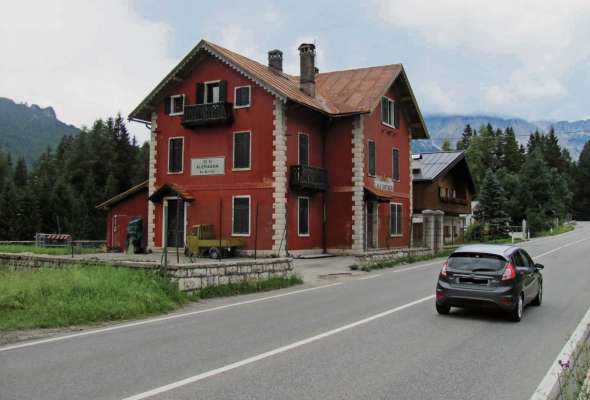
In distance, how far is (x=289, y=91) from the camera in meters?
27.8

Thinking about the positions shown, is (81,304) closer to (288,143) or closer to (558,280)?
(558,280)

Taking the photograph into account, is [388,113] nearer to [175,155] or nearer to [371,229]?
[371,229]

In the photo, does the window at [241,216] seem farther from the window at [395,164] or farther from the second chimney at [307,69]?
the window at [395,164]

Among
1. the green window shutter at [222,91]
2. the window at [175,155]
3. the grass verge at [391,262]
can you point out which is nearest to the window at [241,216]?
the window at [175,155]

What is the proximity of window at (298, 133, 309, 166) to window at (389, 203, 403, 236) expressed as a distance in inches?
272

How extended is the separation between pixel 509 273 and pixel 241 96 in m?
19.6

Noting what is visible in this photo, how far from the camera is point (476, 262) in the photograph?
11.3m

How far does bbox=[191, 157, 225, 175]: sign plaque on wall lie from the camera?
93.2 ft

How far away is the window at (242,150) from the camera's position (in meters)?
27.9

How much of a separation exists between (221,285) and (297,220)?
13241 millimetres

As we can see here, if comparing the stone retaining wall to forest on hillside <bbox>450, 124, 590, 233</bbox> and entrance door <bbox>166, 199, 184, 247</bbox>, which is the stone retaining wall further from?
forest on hillside <bbox>450, 124, 590, 233</bbox>

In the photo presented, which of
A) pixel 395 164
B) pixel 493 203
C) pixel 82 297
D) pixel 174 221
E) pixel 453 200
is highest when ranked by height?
pixel 395 164

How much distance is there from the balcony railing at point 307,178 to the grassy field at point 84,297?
1379 centimetres

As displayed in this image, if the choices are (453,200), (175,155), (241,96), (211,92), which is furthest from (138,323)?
(453,200)
